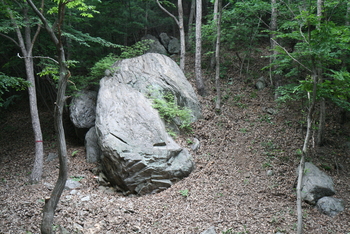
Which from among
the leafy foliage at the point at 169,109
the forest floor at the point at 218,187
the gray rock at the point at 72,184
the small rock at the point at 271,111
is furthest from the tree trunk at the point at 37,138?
the small rock at the point at 271,111

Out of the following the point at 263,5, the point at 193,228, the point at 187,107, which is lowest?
the point at 193,228

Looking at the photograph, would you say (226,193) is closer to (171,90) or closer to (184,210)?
(184,210)

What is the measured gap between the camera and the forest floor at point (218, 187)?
593 centimetres

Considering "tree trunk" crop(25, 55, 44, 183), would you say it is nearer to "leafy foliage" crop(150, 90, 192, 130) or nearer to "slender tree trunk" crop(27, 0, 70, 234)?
"slender tree trunk" crop(27, 0, 70, 234)

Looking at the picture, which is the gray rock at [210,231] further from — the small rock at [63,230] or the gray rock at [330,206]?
the small rock at [63,230]

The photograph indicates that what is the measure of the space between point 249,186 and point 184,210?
2.22 meters

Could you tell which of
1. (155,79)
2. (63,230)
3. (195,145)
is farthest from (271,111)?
(63,230)

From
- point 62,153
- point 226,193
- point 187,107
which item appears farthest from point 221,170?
point 62,153

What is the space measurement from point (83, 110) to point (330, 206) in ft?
32.4

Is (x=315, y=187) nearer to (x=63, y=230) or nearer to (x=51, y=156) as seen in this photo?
(x=63, y=230)

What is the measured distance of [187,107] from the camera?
10500mm

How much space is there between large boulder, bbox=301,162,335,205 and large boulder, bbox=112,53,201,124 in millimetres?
5041

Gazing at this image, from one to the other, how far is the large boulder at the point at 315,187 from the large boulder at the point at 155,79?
16.5ft

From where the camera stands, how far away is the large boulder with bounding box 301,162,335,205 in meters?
6.56
